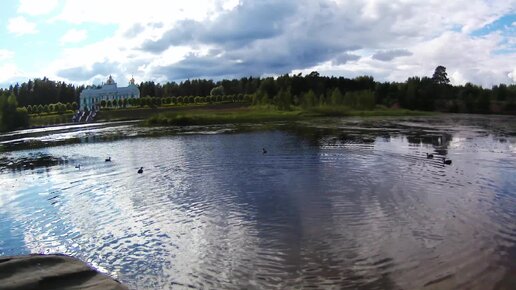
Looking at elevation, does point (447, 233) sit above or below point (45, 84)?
below

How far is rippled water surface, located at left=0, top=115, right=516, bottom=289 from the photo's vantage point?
11898 mm

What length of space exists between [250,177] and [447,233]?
12.8m

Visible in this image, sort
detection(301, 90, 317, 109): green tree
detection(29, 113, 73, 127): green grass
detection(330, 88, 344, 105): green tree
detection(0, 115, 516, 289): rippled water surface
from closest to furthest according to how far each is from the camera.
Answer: detection(0, 115, 516, 289): rippled water surface, detection(29, 113, 73, 127): green grass, detection(301, 90, 317, 109): green tree, detection(330, 88, 344, 105): green tree

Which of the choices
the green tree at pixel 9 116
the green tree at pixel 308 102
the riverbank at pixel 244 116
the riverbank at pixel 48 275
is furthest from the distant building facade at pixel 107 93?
the riverbank at pixel 48 275

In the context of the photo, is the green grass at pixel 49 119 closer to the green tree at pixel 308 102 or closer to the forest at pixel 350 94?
the forest at pixel 350 94

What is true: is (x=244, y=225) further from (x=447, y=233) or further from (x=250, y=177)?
(x=250, y=177)

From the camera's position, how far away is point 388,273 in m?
11.5

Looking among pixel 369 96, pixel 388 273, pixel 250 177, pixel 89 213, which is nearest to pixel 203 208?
pixel 89 213

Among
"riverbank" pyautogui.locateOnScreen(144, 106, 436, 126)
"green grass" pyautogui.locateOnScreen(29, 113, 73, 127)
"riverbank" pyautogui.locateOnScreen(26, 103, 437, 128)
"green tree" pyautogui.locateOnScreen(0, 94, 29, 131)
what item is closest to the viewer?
"riverbank" pyautogui.locateOnScreen(144, 106, 436, 126)

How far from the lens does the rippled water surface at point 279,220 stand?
11.9 metres

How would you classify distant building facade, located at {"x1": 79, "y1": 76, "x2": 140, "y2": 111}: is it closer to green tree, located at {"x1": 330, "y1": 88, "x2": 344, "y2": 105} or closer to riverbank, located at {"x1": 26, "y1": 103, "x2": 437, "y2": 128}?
riverbank, located at {"x1": 26, "y1": 103, "x2": 437, "y2": 128}

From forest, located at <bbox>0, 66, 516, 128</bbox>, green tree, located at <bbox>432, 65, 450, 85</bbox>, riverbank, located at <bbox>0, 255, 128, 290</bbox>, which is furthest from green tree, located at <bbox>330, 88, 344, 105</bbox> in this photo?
riverbank, located at <bbox>0, 255, 128, 290</bbox>

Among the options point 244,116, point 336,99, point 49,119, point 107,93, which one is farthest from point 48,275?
point 107,93

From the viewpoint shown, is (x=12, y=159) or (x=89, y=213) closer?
(x=89, y=213)
